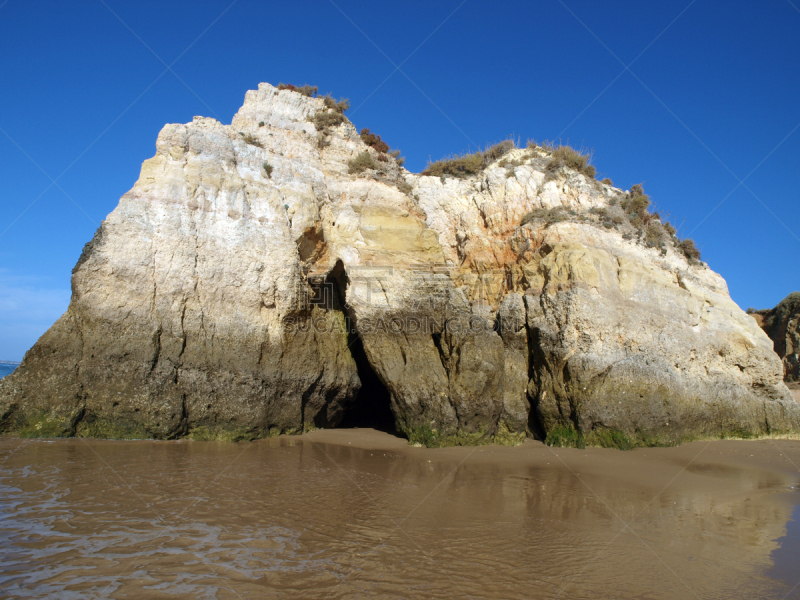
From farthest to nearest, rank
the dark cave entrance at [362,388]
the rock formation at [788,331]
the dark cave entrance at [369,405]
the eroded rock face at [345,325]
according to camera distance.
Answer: the rock formation at [788,331] → the dark cave entrance at [369,405] → the dark cave entrance at [362,388] → the eroded rock face at [345,325]

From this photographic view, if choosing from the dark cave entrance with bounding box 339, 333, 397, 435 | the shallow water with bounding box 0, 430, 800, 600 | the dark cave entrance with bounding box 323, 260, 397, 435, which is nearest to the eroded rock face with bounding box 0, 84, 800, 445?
the dark cave entrance with bounding box 323, 260, 397, 435

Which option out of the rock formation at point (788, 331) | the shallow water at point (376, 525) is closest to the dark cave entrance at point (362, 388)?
the shallow water at point (376, 525)

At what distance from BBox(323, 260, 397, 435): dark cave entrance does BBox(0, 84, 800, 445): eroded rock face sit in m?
0.09

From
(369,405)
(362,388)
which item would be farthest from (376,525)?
(369,405)

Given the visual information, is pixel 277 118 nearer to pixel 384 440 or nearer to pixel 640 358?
pixel 384 440

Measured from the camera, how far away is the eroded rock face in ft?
27.7

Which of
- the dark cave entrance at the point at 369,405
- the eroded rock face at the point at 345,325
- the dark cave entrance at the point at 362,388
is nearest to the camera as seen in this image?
the eroded rock face at the point at 345,325

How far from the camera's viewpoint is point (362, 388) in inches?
490

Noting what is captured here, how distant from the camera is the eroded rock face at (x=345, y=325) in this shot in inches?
332

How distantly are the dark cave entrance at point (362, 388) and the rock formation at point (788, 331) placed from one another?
15.4 meters

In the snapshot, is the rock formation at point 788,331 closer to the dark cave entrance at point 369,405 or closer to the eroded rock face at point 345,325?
the eroded rock face at point 345,325

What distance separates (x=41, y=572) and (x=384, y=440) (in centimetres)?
667

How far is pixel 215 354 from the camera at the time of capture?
8938 mm

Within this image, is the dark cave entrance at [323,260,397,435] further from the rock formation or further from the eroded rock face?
the rock formation
